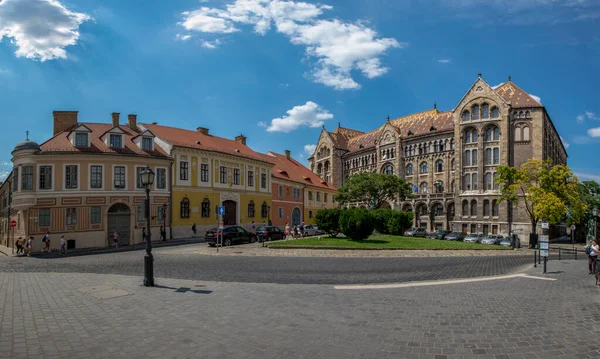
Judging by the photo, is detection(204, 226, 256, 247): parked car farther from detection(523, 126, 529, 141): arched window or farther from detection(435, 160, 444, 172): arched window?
detection(523, 126, 529, 141): arched window

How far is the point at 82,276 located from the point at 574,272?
22.7 metres

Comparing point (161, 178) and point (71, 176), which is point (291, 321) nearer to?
point (71, 176)

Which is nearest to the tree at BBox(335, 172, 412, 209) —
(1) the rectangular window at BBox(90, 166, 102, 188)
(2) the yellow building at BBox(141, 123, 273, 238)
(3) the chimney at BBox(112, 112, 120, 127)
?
(2) the yellow building at BBox(141, 123, 273, 238)

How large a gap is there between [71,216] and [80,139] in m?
6.61

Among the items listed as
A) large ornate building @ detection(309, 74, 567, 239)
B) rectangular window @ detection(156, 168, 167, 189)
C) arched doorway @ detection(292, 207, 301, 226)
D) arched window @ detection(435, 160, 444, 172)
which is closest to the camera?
rectangular window @ detection(156, 168, 167, 189)

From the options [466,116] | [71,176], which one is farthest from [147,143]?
[466,116]

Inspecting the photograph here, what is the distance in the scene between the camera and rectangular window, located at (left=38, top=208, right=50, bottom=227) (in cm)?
2938

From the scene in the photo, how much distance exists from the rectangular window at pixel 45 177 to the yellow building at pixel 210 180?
1030 centimetres

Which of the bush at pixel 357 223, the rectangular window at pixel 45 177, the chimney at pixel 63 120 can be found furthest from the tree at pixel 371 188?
the rectangular window at pixel 45 177

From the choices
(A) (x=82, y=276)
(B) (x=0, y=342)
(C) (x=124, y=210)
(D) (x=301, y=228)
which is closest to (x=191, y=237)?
(C) (x=124, y=210)

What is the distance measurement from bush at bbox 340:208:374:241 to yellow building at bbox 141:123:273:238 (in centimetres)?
1719

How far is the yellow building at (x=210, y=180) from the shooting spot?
37.9m

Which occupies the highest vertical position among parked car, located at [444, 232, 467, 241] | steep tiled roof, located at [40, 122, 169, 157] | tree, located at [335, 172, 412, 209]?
steep tiled roof, located at [40, 122, 169, 157]

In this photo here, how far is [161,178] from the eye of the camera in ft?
119
